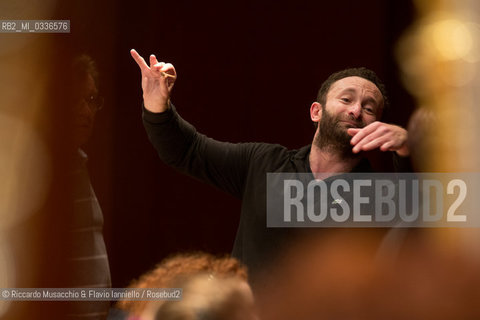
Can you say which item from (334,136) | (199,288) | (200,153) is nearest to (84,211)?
(200,153)

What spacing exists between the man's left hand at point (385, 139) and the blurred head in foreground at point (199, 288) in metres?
0.31

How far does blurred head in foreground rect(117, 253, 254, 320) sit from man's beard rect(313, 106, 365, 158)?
26 cm

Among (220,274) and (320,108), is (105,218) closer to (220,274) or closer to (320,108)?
(220,274)

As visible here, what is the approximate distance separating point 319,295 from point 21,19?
2.49ft

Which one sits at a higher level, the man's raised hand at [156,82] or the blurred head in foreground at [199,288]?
the man's raised hand at [156,82]

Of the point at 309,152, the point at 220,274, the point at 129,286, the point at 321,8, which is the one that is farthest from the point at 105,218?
the point at 321,8

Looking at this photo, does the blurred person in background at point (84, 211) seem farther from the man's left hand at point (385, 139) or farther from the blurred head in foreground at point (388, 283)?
the man's left hand at point (385, 139)

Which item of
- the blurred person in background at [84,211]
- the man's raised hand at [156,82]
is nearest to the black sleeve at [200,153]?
the man's raised hand at [156,82]

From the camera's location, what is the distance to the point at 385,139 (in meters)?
1.08

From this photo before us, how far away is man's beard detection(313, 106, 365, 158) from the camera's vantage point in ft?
3.65

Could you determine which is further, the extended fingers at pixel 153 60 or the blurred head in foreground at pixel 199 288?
the extended fingers at pixel 153 60

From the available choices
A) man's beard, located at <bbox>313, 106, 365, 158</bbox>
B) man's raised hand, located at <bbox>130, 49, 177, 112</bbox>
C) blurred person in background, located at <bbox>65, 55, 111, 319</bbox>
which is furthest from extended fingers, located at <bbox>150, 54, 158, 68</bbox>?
man's beard, located at <bbox>313, 106, 365, 158</bbox>

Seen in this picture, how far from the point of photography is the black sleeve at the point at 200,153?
1136mm

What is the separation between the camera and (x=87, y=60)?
117 cm
